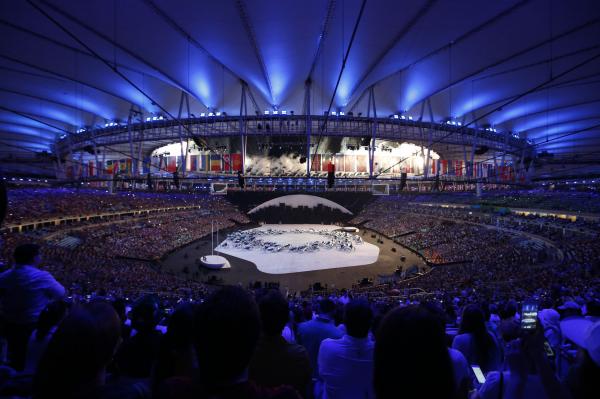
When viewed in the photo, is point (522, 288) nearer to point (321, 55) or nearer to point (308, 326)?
point (308, 326)

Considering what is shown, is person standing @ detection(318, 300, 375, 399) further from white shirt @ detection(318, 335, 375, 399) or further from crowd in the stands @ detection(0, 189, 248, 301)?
crowd in the stands @ detection(0, 189, 248, 301)

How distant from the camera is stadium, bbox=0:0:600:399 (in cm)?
135

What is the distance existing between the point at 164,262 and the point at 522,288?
24260 millimetres

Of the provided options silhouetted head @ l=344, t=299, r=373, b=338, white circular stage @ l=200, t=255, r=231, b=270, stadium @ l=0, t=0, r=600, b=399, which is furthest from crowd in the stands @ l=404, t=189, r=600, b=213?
silhouetted head @ l=344, t=299, r=373, b=338

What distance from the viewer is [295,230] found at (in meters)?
40.5

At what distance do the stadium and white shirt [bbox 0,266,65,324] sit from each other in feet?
0.07

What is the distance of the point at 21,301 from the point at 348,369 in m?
3.36

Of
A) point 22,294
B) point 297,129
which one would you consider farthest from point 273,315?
point 297,129

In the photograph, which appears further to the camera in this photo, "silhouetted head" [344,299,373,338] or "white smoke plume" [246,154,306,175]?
"white smoke plume" [246,154,306,175]

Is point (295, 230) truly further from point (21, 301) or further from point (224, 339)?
point (224, 339)

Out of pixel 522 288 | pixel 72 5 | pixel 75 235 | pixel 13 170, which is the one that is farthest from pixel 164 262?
pixel 13 170

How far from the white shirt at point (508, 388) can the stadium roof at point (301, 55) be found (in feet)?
27.7

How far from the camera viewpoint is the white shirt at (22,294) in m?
3.17

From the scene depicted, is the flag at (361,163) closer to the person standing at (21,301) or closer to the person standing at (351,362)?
the person standing at (21,301)
